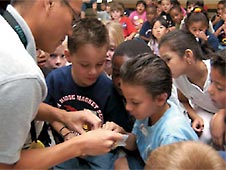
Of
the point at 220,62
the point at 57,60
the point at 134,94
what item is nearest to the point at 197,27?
the point at 57,60

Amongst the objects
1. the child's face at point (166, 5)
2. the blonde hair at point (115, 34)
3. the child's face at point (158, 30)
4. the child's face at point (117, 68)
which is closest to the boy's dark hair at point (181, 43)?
the blonde hair at point (115, 34)

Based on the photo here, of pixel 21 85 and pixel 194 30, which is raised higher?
pixel 21 85

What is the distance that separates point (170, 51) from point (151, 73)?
0.76 meters

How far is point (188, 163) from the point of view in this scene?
734 millimetres

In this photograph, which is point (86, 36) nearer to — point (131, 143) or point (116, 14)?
point (131, 143)

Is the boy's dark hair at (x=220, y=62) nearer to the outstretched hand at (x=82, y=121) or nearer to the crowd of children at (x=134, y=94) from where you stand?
the crowd of children at (x=134, y=94)

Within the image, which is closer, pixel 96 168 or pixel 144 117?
pixel 144 117

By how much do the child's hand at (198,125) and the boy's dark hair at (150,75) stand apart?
489 millimetres

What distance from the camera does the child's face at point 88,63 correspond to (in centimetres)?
147

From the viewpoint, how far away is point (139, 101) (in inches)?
51.8

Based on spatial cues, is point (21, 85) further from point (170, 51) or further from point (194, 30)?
point (194, 30)

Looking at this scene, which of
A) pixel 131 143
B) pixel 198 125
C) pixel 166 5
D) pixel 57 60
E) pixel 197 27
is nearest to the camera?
pixel 131 143

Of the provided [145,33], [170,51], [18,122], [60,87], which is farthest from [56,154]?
[145,33]

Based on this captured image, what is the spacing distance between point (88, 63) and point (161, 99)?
35 cm
